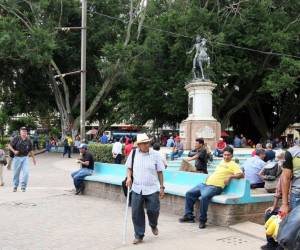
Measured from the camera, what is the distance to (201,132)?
2628cm

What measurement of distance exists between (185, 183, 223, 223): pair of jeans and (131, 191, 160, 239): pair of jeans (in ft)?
3.93

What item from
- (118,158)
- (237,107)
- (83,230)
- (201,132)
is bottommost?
(83,230)

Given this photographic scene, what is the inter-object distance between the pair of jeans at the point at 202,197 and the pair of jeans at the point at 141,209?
1.20 m

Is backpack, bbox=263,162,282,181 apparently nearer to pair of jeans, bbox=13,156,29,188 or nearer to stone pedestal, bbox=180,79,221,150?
pair of jeans, bbox=13,156,29,188

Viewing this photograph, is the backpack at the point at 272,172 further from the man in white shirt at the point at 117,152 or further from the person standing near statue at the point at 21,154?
the man in white shirt at the point at 117,152

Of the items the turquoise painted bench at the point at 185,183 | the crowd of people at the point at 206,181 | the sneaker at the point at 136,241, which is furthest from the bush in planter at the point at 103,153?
the sneaker at the point at 136,241

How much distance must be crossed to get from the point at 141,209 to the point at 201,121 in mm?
18523

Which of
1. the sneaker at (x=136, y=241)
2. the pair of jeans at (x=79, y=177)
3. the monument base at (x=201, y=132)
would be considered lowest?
the sneaker at (x=136, y=241)

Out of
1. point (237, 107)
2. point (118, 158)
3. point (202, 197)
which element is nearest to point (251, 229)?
point (202, 197)

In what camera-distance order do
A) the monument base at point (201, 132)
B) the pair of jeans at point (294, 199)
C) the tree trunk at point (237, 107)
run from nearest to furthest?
the pair of jeans at point (294, 199)
the monument base at point (201, 132)
the tree trunk at point (237, 107)

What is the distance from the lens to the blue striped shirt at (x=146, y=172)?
26.5 ft

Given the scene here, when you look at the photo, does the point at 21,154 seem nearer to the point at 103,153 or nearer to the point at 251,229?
the point at 251,229

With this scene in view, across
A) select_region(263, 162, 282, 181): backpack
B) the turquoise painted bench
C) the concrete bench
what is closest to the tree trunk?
the turquoise painted bench

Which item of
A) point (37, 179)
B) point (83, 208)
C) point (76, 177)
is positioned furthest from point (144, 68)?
point (83, 208)
